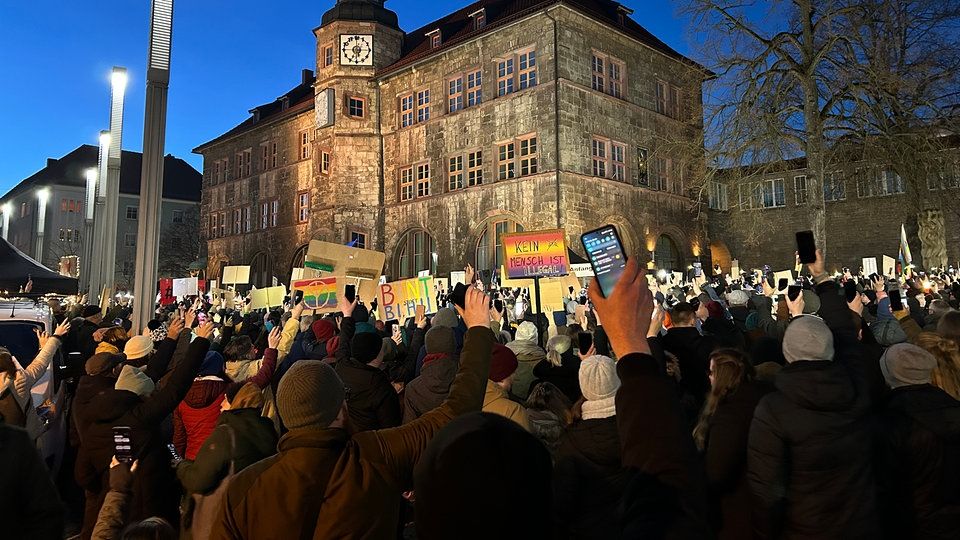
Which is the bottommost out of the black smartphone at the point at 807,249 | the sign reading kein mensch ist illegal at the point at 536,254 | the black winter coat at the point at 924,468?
the black winter coat at the point at 924,468

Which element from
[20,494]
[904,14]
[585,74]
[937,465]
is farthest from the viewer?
[585,74]

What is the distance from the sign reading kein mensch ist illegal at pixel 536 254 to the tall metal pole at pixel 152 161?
18.4 feet

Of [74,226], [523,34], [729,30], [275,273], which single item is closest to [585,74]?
[523,34]

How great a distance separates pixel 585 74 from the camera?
26781 millimetres

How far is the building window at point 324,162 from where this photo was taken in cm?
3393

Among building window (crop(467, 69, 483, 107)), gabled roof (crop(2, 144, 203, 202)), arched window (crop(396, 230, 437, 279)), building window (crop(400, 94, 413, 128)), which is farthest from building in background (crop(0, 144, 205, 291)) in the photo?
building window (crop(467, 69, 483, 107))

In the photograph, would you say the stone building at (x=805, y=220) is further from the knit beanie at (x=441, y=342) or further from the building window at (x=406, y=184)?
the knit beanie at (x=441, y=342)

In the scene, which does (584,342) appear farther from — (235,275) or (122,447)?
(235,275)

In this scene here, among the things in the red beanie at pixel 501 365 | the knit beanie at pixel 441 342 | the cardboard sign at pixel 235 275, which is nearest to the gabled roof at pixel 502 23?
the cardboard sign at pixel 235 275

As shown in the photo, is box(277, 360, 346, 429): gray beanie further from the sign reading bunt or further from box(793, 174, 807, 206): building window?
box(793, 174, 807, 206): building window

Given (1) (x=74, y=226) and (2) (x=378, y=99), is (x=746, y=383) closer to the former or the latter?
(2) (x=378, y=99)

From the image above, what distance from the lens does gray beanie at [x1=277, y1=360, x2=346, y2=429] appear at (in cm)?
216

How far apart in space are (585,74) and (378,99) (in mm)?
11422

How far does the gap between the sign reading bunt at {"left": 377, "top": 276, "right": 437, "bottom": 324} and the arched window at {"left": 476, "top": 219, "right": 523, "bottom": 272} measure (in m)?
16.7
